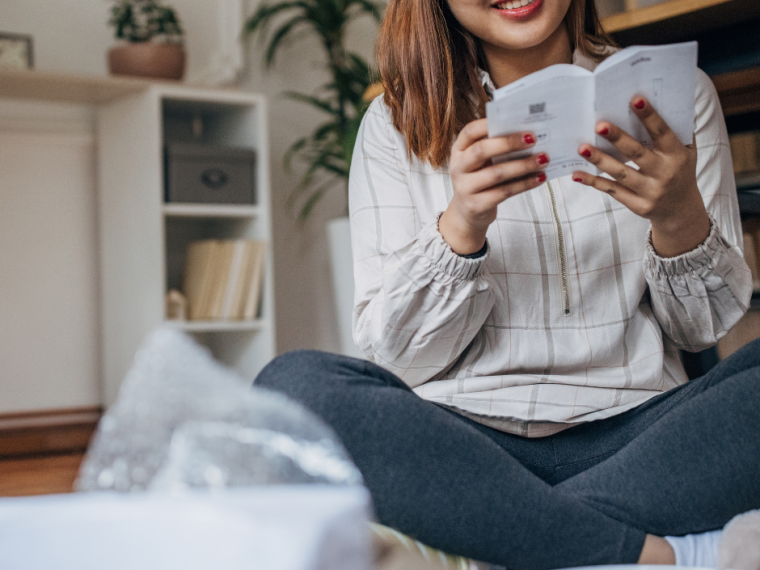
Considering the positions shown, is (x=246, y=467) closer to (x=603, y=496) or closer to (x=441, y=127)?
(x=603, y=496)

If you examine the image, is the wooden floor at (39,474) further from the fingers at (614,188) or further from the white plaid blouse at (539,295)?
the fingers at (614,188)

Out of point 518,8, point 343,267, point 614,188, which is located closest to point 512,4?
point 518,8

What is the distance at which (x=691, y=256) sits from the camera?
87cm

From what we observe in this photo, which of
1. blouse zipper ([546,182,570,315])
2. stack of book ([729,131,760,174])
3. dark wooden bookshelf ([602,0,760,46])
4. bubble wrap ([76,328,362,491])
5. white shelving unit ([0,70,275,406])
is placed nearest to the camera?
bubble wrap ([76,328,362,491])

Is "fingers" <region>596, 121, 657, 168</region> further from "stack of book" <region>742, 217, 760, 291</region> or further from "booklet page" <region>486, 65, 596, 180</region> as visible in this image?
"stack of book" <region>742, 217, 760, 291</region>

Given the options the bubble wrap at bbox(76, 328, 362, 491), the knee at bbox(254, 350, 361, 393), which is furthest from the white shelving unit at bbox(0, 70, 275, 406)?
the bubble wrap at bbox(76, 328, 362, 491)

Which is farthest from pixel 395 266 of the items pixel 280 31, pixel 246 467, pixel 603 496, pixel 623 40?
pixel 280 31

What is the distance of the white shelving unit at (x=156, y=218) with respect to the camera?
2.16 metres

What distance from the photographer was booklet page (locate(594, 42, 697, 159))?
2.26 feet

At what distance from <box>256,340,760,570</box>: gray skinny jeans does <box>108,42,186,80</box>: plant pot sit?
1.72 m

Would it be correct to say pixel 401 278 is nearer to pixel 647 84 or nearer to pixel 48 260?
pixel 647 84

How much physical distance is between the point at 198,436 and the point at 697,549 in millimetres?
559

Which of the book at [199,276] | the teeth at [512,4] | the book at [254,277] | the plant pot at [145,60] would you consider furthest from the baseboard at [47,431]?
the teeth at [512,4]

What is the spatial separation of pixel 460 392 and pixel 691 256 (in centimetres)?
31
